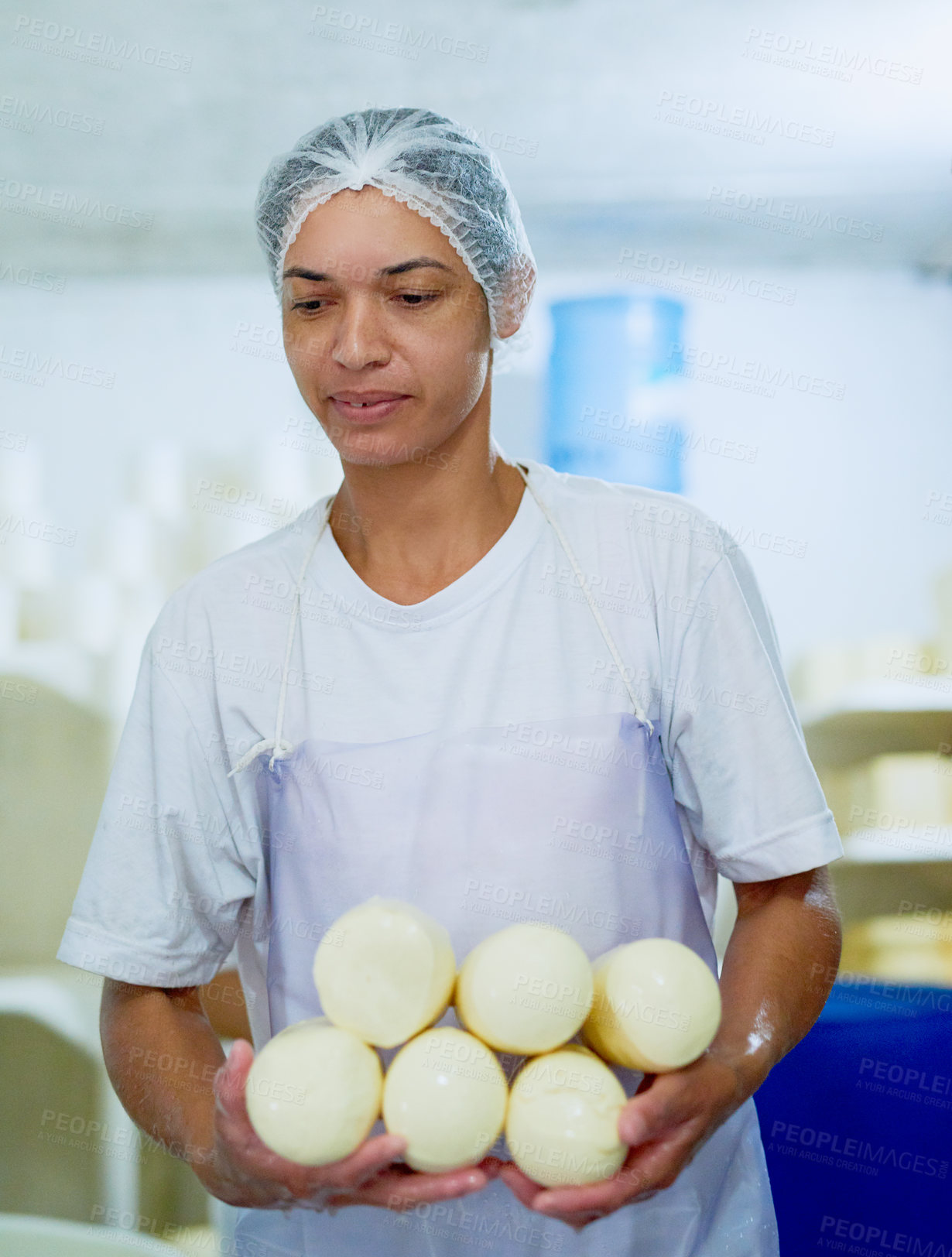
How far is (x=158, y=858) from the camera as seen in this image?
3.22 feet

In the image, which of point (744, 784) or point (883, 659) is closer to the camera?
point (744, 784)

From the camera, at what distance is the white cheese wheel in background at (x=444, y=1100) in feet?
2.40

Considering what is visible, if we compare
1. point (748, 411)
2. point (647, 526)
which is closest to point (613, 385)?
point (748, 411)

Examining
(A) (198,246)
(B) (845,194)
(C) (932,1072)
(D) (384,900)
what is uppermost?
(B) (845,194)

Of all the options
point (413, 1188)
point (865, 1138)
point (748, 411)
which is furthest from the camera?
point (748, 411)

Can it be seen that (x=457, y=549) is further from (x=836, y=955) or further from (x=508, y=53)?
(x=508, y=53)

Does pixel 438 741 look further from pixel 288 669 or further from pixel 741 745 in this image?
pixel 741 745

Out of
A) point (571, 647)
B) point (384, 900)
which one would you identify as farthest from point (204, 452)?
point (384, 900)

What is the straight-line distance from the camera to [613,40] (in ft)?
6.61

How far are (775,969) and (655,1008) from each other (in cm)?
22

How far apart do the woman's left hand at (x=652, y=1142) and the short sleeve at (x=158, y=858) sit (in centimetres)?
40

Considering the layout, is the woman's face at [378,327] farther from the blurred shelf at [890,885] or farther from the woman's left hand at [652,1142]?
the blurred shelf at [890,885]

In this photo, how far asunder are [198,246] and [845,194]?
1696 millimetres

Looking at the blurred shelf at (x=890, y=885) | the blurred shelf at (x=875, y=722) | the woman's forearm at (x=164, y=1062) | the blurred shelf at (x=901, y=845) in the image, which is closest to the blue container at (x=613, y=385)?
the blurred shelf at (x=875, y=722)
